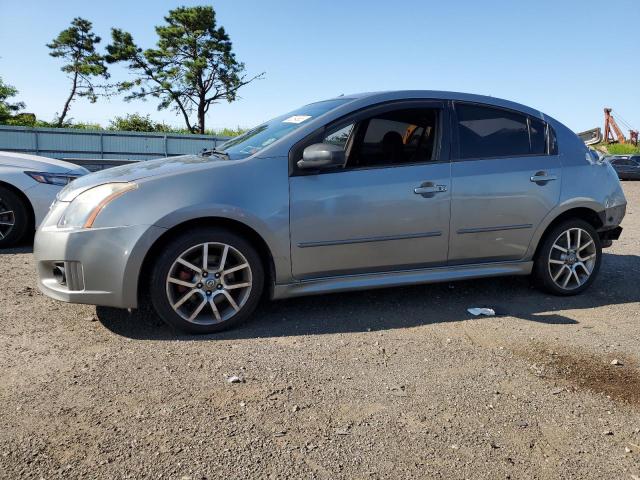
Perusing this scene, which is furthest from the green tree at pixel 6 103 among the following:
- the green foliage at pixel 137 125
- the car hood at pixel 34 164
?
the car hood at pixel 34 164

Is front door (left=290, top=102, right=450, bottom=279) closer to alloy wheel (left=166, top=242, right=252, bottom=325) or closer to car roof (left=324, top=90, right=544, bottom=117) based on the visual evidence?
car roof (left=324, top=90, right=544, bottom=117)

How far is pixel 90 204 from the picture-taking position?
3510 mm

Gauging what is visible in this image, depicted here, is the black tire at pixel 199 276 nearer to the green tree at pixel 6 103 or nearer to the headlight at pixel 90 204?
the headlight at pixel 90 204

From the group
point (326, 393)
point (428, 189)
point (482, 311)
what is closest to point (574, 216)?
point (482, 311)

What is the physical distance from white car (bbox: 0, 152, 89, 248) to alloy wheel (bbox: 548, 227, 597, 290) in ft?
18.2

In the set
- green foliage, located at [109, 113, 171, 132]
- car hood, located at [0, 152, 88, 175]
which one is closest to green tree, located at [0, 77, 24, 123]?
green foliage, located at [109, 113, 171, 132]

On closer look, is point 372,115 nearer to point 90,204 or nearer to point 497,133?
point 497,133

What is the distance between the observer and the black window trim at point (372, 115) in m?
3.84

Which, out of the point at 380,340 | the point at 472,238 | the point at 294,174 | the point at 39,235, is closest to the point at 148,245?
the point at 39,235

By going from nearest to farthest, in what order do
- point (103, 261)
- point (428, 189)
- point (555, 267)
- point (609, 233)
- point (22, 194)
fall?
1. point (103, 261)
2. point (428, 189)
3. point (555, 267)
4. point (609, 233)
5. point (22, 194)

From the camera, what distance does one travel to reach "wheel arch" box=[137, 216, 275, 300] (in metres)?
3.58

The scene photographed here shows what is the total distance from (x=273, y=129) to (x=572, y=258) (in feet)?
9.21

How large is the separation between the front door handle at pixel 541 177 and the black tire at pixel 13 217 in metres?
5.62

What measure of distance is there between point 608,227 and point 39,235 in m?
4.64
